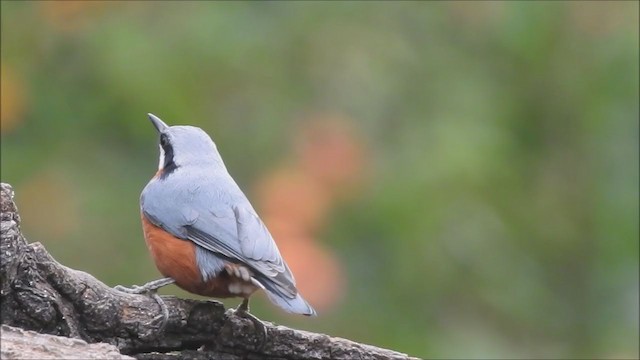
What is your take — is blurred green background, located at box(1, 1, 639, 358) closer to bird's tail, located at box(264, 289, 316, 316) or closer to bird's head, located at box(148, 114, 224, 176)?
bird's head, located at box(148, 114, 224, 176)

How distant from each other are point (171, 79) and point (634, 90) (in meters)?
2.67

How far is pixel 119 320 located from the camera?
3709 mm

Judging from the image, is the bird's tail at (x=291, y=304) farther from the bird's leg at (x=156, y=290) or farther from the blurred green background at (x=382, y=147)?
the blurred green background at (x=382, y=147)

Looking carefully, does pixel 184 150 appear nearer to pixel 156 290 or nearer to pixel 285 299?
pixel 156 290

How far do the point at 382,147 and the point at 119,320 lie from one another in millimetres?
3237

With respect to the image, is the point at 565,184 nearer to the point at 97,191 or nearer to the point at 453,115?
the point at 453,115

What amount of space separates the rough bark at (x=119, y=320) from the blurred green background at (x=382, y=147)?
206cm

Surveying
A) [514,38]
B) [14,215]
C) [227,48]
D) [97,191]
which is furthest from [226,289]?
[514,38]

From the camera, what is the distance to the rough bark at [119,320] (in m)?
3.47

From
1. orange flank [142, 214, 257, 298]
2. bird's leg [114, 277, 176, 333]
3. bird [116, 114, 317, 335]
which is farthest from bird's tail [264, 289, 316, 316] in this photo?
bird's leg [114, 277, 176, 333]

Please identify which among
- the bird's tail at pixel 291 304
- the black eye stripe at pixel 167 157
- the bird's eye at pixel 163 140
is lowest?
the bird's tail at pixel 291 304

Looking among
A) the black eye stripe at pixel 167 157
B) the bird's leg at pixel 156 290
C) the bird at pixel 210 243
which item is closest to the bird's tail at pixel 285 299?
the bird at pixel 210 243

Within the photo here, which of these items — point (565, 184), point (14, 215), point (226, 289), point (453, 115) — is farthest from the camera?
point (565, 184)

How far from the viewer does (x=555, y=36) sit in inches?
288
